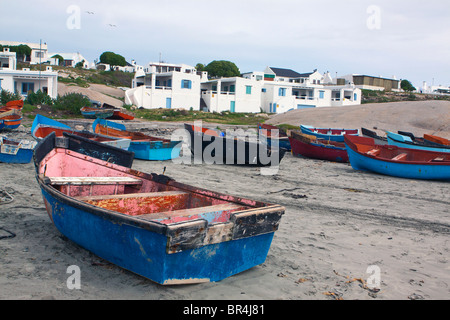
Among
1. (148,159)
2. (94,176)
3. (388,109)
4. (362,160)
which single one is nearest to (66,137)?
(94,176)

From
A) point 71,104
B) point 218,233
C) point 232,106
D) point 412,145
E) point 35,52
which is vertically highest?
point 35,52

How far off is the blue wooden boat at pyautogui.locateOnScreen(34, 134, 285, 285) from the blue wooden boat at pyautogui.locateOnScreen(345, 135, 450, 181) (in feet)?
30.0

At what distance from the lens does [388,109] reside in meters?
34.0

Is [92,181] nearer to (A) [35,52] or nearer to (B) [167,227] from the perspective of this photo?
(B) [167,227]

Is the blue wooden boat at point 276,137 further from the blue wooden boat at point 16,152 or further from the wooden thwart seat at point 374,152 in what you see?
the blue wooden boat at point 16,152

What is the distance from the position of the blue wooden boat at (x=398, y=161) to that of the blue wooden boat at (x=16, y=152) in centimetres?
1008

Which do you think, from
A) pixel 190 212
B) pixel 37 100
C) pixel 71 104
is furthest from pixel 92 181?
pixel 37 100

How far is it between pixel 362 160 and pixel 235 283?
10416 mm

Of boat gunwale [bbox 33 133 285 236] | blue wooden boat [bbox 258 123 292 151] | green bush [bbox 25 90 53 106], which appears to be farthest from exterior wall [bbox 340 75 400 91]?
boat gunwale [bbox 33 133 285 236]

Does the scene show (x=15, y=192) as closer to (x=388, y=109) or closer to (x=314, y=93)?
(x=388, y=109)

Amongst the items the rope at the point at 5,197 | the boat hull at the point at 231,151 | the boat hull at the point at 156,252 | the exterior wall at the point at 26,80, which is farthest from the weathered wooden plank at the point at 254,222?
the exterior wall at the point at 26,80

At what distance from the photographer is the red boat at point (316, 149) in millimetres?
16547

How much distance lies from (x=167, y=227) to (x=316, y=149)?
45.8 feet

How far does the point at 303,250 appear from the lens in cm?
555
